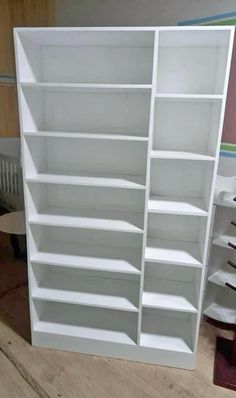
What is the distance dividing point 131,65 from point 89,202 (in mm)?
842

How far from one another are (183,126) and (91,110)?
1.76ft

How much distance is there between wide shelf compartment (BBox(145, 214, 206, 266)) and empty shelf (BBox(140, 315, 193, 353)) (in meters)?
0.56

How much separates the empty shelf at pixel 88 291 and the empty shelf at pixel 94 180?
2.34 ft

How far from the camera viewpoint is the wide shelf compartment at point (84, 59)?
1.53 meters

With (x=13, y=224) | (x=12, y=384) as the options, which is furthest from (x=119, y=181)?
(x=13, y=224)

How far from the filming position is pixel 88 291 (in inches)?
76.1

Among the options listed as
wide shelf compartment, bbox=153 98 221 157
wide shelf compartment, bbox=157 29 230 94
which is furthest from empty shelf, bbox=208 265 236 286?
wide shelf compartment, bbox=157 29 230 94

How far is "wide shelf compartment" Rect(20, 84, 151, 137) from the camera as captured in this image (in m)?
1.70

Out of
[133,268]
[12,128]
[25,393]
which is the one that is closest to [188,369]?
[133,268]

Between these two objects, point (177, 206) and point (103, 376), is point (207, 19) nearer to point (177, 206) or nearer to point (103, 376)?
point (177, 206)

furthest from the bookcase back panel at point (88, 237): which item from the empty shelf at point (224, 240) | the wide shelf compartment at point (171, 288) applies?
the empty shelf at point (224, 240)

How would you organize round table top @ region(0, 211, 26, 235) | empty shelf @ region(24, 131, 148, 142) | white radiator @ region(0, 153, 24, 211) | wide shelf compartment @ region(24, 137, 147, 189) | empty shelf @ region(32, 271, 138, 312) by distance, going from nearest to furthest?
empty shelf @ region(24, 131, 148, 142)
wide shelf compartment @ region(24, 137, 147, 189)
empty shelf @ region(32, 271, 138, 312)
round table top @ region(0, 211, 26, 235)
white radiator @ region(0, 153, 24, 211)

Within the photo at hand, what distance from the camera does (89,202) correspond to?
6.40 feet

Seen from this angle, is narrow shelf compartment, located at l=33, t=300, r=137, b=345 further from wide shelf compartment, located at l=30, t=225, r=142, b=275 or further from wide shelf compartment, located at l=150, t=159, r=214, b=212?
wide shelf compartment, located at l=150, t=159, r=214, b=212
